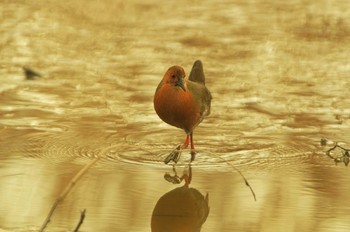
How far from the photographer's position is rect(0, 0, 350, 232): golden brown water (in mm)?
6156

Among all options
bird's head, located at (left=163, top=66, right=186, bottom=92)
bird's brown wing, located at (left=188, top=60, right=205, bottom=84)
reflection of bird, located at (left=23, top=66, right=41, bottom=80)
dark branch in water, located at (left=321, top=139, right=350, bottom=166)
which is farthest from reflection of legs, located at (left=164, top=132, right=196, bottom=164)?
reflection of bird, located at (left=23, top=66, right=41, bottom=80)

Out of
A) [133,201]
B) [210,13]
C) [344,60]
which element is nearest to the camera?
[133,201]

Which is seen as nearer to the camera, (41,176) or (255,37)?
(41,176)

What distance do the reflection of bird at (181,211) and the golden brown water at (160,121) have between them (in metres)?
0.02

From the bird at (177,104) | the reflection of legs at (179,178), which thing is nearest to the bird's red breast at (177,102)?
the bird at (177,104)

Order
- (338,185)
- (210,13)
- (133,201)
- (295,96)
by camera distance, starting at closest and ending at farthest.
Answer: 1. (133,201)
2. (338,185)
3. (295,96)
4. (210,13)

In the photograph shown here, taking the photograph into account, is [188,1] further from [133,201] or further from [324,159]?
[133,201]

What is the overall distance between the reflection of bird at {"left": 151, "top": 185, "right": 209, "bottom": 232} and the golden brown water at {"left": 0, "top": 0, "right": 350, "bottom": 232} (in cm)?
2

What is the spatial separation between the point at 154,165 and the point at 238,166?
2.03ft

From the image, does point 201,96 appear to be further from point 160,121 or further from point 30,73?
point 30,73

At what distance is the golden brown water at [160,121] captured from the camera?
20.2ft

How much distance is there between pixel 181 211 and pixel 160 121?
2371 millimetres

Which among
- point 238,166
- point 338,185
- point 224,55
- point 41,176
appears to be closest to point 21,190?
point 41,176

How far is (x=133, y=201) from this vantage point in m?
6.21
